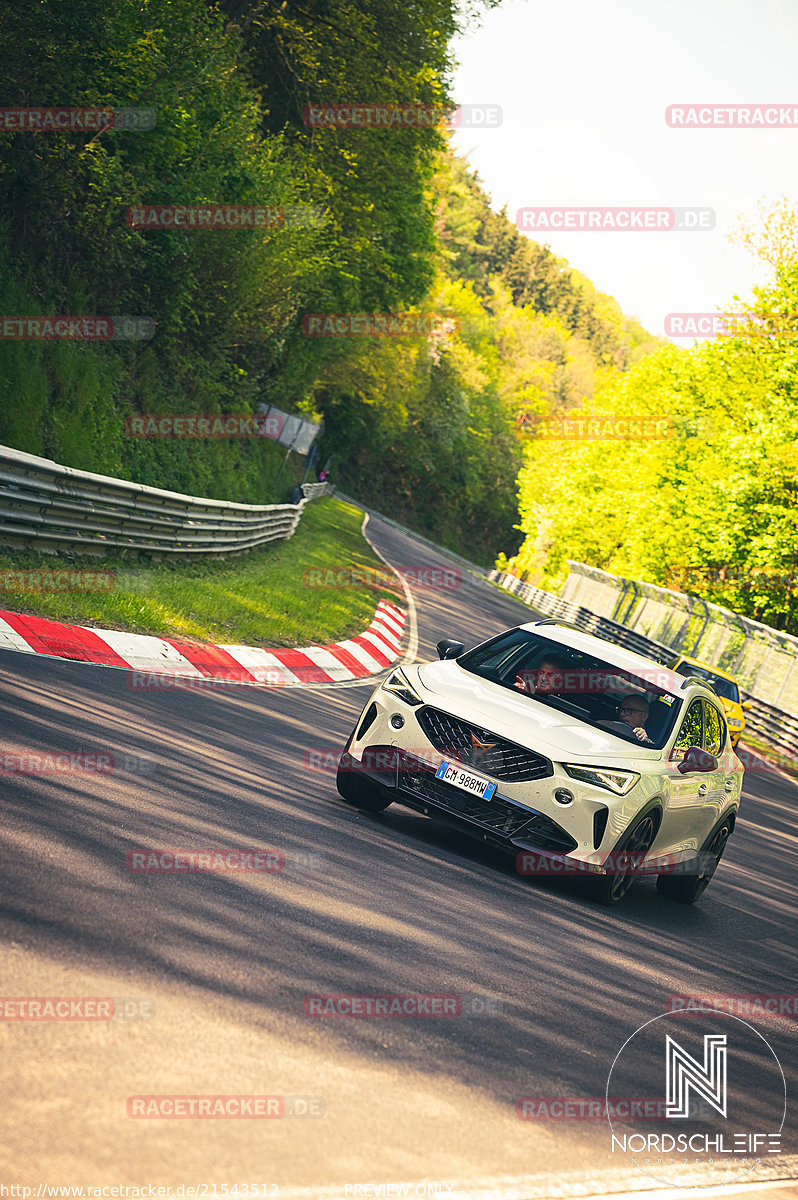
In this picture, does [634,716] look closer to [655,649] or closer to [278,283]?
[278,283]

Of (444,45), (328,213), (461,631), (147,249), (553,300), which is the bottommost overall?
(461,631)

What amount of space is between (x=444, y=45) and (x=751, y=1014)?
1236 inches

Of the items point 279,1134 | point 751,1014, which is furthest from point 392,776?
point 279,1134

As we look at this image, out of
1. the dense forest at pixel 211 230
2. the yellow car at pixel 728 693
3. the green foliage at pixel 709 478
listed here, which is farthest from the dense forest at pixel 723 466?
the yellow car at pixel 728 693

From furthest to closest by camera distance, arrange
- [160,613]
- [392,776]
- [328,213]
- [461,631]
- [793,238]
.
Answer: [793,238], [328,213], [461,631], [160,613], [392,776]

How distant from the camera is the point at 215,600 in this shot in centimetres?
1702

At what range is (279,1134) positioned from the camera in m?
3.74

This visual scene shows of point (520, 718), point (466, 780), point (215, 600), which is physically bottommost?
point (215, 600)

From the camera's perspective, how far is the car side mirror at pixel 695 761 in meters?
9.06

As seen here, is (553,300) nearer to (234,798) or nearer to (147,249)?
(147,249)

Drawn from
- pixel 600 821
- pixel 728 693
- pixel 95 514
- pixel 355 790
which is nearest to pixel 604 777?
pixel 600 821

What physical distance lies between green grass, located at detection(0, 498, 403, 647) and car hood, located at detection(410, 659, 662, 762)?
4.64m

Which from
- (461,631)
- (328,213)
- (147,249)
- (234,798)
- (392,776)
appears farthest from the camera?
(328,213)

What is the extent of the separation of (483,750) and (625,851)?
3.86 feet
